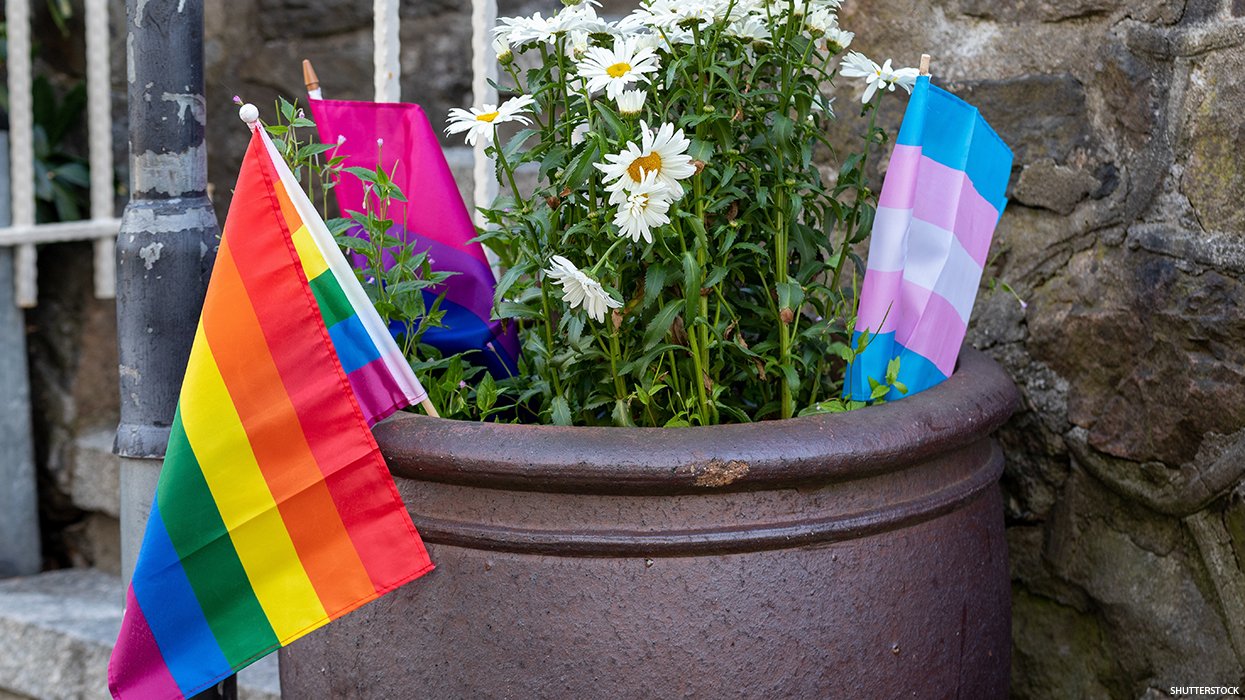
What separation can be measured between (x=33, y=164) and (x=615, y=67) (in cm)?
161

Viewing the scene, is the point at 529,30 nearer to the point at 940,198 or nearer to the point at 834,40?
the point at 834,40

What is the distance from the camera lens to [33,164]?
2.44m

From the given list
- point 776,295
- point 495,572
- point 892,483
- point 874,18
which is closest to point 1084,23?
point 874,18

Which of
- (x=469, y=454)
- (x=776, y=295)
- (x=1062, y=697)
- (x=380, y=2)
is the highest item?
(x=380, y=2)

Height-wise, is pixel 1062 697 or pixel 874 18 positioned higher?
pixel 874 18

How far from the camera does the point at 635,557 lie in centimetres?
119

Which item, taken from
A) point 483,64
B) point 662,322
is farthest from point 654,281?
point 483,64

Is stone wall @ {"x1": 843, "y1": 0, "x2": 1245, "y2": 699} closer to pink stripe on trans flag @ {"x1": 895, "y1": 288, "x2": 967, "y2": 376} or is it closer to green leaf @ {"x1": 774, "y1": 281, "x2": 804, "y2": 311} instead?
pink stripe on trans flag @ {"x1": 895, "y1": 288, "x2": 967, "y2": 376}

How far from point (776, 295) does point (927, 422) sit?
235 millimetres

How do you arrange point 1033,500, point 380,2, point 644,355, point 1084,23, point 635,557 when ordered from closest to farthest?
point 635,557, point 644,355, point 1084,23, point 1033,500, point 380,2

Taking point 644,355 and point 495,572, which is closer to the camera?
point 495,572

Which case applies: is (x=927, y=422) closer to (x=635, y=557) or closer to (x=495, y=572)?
(x=635, y=557)

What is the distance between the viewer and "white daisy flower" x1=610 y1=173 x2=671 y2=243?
1209 millimetres

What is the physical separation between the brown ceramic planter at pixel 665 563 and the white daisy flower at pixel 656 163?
0.78 feet
